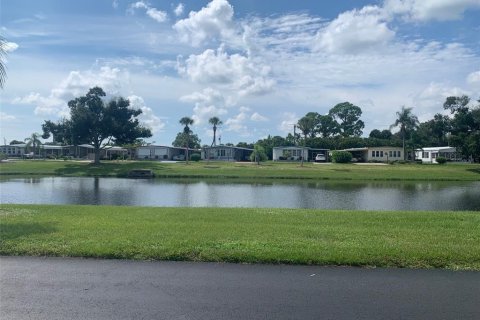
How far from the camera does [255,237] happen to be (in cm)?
1013

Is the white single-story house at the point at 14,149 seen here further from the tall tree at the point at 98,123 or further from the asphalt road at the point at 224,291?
the asphalt road at the point at 224,291

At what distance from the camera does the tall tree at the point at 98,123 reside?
73250 millimetres

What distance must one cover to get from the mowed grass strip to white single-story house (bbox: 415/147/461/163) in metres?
85.6

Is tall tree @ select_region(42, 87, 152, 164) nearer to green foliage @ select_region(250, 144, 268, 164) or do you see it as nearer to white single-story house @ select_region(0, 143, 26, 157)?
green foliage @ select_region(250, 144, 268, 164)

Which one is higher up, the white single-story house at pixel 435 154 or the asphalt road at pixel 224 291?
the white single-story house at pixel 435 154

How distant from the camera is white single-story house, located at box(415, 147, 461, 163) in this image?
93419 millimetres

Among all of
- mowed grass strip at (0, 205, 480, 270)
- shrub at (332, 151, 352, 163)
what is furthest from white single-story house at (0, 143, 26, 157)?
mowed grass strip at (0, 205, 480, 270)

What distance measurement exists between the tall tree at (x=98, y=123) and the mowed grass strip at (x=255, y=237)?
203 ft

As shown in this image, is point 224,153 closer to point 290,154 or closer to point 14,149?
point 290,154

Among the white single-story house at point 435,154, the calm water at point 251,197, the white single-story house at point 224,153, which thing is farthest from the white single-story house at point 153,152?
the calm water at point 251,197

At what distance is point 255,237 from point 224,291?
3.54 m

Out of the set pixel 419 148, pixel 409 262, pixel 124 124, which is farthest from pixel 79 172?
pixel 419 148

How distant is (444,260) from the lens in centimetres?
830

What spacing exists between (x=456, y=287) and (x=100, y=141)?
76.7m
